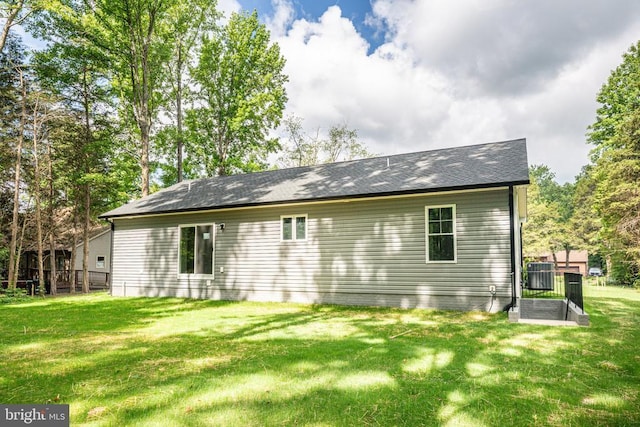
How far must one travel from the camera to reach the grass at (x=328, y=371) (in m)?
3.01

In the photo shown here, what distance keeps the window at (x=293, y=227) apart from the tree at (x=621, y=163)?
605 inches

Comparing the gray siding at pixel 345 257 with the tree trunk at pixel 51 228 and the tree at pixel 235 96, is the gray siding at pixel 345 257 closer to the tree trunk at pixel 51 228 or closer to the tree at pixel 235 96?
Answer: the tree trunk at pixel 51 228

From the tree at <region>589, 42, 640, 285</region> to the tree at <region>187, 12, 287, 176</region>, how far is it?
18.4m

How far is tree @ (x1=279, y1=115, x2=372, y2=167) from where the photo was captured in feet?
99.0

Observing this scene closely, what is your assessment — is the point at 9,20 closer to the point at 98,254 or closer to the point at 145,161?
the point at 145,161

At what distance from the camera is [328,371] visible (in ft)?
13.5

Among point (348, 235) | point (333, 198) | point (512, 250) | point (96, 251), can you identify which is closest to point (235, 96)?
point (96, 251)

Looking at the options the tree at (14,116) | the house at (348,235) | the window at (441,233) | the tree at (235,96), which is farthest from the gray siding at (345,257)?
the tree at (235,96)

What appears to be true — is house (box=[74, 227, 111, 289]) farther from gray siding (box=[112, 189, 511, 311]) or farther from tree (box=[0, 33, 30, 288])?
gray siding (box=[112, 189, 511, 311])

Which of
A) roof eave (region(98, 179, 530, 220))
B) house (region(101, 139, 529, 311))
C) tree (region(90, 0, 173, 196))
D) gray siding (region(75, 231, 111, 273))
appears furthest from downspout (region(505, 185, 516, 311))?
gray siding (region(75, 231, 111, 273))

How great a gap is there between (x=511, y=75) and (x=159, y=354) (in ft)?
61.3

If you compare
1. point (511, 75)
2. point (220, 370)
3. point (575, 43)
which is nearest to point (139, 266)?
point (220, 370)

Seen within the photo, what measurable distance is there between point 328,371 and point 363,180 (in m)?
7.34

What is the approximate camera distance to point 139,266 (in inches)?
505
